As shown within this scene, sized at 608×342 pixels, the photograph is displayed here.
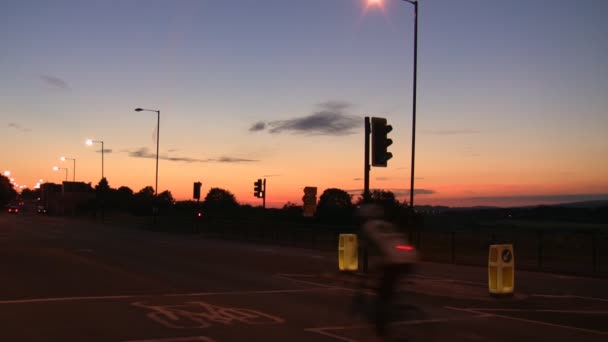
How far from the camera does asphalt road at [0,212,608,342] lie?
9.23 metres

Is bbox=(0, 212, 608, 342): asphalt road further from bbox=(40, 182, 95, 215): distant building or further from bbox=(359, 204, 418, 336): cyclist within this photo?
bbox=(40, 182, 95, 215): distant building

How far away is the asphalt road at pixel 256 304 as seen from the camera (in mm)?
9227

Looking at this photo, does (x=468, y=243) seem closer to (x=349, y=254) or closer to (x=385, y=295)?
(x=349, y=254)

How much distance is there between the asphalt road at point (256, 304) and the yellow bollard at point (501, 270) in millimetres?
307

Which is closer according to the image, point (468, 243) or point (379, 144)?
point (379, 144)

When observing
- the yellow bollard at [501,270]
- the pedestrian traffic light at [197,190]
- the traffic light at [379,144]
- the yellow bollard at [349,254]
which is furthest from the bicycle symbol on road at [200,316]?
the pedestrian traffic light at [197,190]

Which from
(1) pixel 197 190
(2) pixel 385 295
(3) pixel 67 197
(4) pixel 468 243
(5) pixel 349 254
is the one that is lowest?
(4) pixel 468 243

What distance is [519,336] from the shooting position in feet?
30.8

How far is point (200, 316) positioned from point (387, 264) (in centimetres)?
376

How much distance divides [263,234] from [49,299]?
27526 millimetres

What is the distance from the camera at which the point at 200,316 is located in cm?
1063

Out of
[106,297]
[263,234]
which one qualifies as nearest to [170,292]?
[106,297]

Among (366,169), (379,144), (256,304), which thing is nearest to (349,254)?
(366,169)

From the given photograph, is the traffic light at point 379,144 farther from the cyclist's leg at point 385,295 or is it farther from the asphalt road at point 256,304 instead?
the cyclist's leg at point 385,295
